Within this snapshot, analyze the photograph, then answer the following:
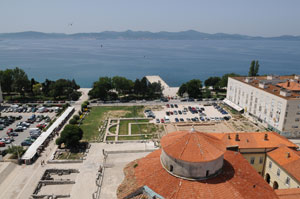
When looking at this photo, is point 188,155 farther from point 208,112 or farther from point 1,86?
point 1,86

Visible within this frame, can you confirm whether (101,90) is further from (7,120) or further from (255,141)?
(255,141)

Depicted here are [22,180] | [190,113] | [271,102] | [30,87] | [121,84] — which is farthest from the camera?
[121,84]

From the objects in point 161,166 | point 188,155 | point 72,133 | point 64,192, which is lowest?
point 64,192

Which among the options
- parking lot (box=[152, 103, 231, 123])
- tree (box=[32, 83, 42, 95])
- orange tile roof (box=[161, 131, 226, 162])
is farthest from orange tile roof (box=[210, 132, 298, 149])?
tree (box=[32, 83, 42, 95])

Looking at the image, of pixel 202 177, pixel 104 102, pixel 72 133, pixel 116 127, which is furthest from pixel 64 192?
pixel 104 102

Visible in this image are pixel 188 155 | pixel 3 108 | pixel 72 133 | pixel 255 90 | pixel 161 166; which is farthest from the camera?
pixel 3 108

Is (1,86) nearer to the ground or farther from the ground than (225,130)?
farther from the ground

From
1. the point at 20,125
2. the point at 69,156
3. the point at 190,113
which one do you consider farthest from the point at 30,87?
the point at 190,113

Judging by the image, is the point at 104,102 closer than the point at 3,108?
No
